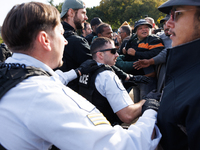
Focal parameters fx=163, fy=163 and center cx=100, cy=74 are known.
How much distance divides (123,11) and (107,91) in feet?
119

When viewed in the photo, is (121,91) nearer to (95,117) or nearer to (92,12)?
(95,117)

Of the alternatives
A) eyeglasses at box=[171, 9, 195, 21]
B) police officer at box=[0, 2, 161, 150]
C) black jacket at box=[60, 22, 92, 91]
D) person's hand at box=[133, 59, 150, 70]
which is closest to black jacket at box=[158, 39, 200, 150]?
police officer at box=[0, 2, 161, 150]

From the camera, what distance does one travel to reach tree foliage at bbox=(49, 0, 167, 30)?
32.8 m

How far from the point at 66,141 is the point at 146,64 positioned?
8.70ft

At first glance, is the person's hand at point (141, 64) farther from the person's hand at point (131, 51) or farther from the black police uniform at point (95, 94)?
the black police uniform at point (95, 94)

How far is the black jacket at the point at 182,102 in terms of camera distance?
1010 millimetres

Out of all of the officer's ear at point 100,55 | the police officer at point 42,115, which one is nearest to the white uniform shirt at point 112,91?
the officer's ear at point 100,55

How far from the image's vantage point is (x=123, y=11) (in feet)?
116

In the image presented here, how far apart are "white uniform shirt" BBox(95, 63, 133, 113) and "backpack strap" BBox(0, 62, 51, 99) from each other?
1187 millimetres

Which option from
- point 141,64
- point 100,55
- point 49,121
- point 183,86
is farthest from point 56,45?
point 141,64

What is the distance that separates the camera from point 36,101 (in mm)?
867

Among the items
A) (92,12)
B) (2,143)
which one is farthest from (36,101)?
(92,12)

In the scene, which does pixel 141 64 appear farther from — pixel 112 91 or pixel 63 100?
pixel 63 100

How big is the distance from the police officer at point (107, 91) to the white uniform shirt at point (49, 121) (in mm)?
1024
